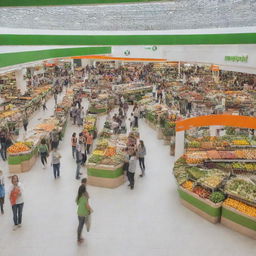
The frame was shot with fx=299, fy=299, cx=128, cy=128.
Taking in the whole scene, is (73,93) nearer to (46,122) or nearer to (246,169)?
(46,122)

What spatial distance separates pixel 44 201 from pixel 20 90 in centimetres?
1513

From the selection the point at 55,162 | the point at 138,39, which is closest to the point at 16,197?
the point at 55,162

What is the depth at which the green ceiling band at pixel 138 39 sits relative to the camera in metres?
10.8

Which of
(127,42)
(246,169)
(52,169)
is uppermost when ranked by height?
(127,42)

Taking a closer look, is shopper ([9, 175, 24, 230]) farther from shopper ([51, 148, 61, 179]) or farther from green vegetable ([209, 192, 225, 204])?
green vegetable ([209, 192, 225, 204])

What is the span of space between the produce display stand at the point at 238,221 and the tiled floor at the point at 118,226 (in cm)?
14

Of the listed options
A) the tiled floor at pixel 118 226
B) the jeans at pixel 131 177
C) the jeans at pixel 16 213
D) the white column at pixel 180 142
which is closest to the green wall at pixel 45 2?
the jeans at pixel 16 213

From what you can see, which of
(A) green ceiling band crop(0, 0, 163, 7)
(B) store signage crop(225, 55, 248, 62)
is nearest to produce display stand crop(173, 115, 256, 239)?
(B) store signage crop(225, 55, 248, 62)


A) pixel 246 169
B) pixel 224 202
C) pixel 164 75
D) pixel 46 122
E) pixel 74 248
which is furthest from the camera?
pixel 164 75

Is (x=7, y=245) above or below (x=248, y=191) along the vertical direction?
below

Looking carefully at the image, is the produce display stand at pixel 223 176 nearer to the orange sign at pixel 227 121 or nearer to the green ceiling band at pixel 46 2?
the orange sign at pixel 227 121

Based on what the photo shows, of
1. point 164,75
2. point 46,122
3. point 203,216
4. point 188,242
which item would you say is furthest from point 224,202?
point 164,75

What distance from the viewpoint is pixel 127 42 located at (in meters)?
12.5

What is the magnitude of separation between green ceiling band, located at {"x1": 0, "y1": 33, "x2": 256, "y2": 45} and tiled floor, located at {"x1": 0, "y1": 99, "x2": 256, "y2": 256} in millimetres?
5445
